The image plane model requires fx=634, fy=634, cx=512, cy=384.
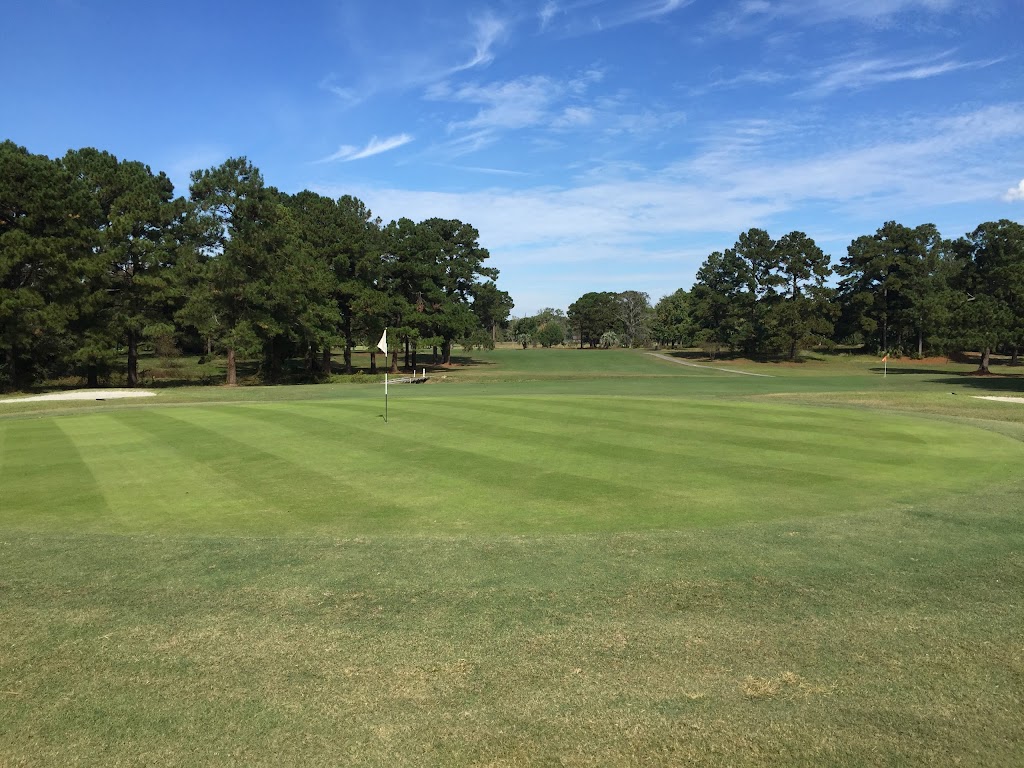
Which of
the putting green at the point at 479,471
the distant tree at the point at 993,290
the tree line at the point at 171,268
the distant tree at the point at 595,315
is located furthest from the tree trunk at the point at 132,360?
the distant tree at the point at 595,315

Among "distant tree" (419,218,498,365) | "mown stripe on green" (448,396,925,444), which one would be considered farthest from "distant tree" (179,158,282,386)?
"mown stripe on green" (448,396,925,444)

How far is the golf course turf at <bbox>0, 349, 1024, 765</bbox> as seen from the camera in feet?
13.8

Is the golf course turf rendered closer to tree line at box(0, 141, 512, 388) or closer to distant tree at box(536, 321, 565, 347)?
tree line at box(0, 141, 512, 388)

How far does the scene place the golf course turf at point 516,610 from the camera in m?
4.20

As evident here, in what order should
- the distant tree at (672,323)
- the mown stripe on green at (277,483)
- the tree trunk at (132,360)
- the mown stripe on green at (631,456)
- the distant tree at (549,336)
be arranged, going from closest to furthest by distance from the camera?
the mown stripe on green at (277,483), the mown stripe on green at (631,456), the tree trunk at (132,360), the distant tree at (672,323), the distant tree at (549,336)

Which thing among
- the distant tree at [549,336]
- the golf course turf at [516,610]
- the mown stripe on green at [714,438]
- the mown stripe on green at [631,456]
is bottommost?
the golf course turf at [516,610]

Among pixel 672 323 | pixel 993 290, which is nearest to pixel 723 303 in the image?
pixel 993 290

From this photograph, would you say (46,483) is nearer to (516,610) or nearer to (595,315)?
(516,610)

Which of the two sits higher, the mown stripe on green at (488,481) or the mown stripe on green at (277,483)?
the mown stripe on green at (488,481)

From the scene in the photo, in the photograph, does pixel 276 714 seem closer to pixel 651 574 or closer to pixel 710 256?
pixel 651 574

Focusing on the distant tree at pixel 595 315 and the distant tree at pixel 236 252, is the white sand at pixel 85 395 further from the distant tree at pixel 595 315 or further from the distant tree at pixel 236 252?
the distant tree at pixel 595 315

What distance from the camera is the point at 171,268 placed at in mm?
47250

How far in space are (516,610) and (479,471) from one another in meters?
6.72

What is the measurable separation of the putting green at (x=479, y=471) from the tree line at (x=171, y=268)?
69.4ft
